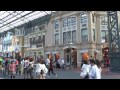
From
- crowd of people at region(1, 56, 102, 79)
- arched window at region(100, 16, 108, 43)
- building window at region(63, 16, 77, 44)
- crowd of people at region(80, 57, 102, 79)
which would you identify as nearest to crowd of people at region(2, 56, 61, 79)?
crowd of people at region(1, 56, 102, 79)

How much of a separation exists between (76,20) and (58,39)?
7.29ft

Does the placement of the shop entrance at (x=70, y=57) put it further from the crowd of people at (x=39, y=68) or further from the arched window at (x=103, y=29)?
the arched window at (x=103, y=29)

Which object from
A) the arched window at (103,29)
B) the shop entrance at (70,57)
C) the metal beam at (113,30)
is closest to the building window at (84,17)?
the arched window at (103,29)

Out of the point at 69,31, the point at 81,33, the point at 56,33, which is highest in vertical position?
the point at 69,31

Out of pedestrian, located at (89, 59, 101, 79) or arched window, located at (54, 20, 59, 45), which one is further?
arched window, located at (54, 20, 59, 45)

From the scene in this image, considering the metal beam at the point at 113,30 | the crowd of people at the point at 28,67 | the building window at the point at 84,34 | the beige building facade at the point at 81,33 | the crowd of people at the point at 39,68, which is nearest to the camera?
the crowd of people at the point at 39,68

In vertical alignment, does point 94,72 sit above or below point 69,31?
below

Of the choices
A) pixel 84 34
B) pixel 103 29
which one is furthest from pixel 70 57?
pixel 103 29

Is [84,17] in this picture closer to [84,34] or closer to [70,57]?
[84,34]

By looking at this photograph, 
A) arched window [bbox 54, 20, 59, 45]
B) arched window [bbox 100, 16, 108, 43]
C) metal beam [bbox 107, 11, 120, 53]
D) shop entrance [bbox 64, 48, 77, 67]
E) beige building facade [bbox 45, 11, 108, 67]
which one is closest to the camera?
metal beam [bbox 107, 11, 120, 53]

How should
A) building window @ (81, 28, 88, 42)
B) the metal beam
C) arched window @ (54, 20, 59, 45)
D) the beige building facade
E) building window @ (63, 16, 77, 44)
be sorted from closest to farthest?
1. the metal beam
2. arched window @ (54, 20, 59, 45)
3. the beige building facade
4. building window @ (63, 16, 77, 44)
5. building window @ (81, 28, 88, 42)

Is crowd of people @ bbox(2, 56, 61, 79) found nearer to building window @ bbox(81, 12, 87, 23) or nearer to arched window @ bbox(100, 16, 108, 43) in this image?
arched window @ bbox(100, 16, 108, 43)
